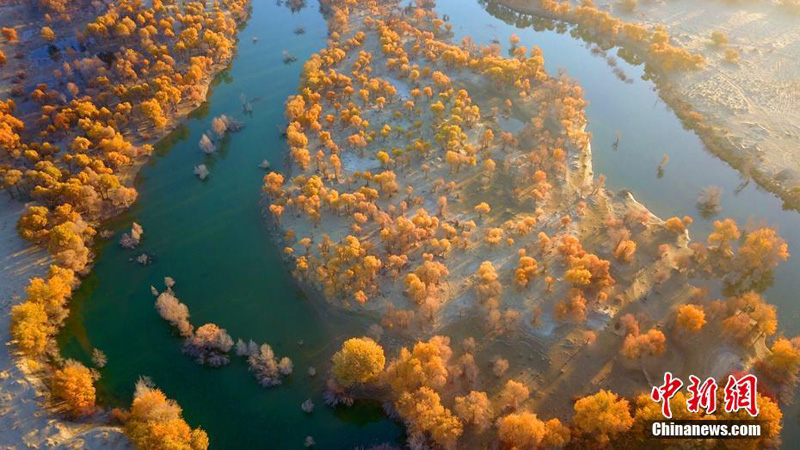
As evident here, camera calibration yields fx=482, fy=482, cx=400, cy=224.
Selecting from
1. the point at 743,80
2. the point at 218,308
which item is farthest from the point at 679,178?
the point at 218,308

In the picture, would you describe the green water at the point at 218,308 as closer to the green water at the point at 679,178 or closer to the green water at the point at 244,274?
the green water at the point at 244,274

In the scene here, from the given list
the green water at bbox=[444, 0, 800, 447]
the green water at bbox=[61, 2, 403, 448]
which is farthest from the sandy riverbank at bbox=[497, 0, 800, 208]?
the green water at bbox=[61, 2, 403, 448]

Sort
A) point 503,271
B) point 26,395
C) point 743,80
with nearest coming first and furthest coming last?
point 26,395 < point 503,271 < point 743,80

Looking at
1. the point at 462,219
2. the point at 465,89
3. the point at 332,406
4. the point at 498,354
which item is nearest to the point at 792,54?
the point at 465,89

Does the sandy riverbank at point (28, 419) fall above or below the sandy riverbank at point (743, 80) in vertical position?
below

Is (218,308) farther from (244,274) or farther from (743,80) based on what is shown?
(743,80)

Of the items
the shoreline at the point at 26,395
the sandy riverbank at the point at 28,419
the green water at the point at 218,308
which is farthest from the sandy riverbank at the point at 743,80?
the shoreline at the point at 26,395
